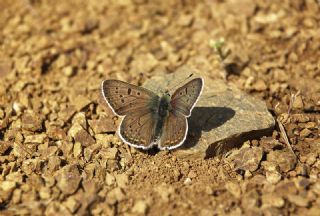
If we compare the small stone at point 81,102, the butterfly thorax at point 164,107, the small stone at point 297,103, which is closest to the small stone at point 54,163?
the small stone at point 81,102

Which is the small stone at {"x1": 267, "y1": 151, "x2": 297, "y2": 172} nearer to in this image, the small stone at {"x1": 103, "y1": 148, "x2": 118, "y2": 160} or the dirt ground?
the dirt ground

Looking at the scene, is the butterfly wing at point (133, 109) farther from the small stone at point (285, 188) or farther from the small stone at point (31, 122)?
the small stone at point (285, 188)

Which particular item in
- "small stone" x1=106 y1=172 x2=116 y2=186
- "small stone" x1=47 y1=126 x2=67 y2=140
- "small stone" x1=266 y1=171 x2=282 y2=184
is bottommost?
"small stone" x1=266 y1=171 x2=282 y2=184

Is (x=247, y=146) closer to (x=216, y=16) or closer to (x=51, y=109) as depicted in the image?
(x=51, y=109)

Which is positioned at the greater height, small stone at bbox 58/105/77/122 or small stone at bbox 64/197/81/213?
small stone at bbox 58/105/77/122

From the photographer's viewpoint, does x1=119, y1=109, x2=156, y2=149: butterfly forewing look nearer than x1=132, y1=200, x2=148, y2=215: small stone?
No

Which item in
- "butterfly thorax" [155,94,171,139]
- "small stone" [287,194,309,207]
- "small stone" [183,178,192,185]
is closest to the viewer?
"small stone" [287,194,309,207]

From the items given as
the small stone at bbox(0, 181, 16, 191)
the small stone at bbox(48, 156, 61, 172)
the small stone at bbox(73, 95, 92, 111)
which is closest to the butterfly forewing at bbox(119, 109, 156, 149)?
the small stone at bbox(48, 156, 61, 172)
